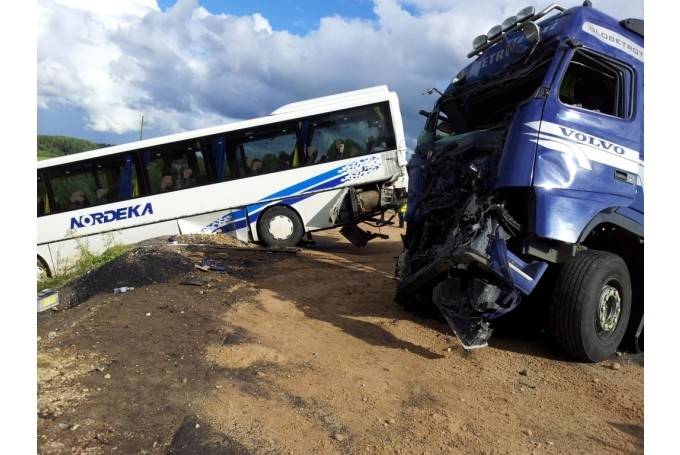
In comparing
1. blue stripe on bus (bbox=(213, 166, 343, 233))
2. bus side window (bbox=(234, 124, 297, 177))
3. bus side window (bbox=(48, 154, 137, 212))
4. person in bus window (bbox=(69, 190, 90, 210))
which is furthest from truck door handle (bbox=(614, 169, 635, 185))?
person in bus window (bbox=(69, 190, 90, 210))

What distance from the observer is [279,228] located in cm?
1143

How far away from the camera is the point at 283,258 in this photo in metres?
9.64

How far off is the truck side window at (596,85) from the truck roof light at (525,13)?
809 millimetres

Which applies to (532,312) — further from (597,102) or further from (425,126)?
(425,126)

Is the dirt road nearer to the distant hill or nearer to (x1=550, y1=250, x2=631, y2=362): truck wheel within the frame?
(x1=550, y1=250, x2=631, y2=362): truck wheel

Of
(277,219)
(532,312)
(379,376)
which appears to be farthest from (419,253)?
(277,219)

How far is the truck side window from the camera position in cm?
477

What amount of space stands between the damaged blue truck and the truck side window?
1 centimetres

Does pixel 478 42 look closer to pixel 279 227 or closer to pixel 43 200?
pixel 279 227

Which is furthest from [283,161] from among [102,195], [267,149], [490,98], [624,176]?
[624,176]

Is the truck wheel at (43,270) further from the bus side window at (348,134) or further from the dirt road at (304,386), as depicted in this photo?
the bus side window at (348,134)

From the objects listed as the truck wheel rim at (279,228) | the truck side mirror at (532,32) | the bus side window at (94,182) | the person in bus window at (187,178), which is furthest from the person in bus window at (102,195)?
the truck side mirror at (532,32)

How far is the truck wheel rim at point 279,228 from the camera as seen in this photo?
11.4 meters

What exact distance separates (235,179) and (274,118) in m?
1.73
